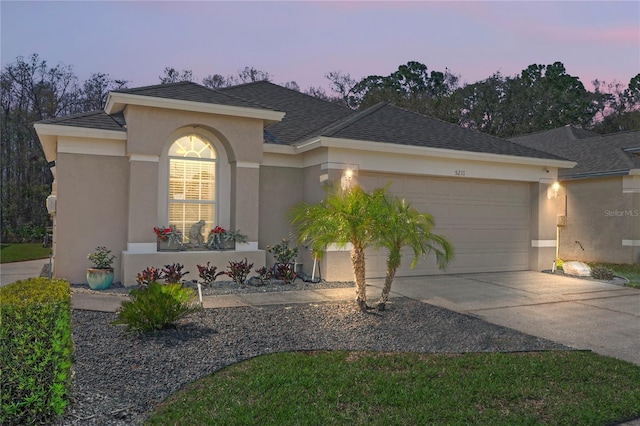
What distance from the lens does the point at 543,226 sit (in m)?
13.5

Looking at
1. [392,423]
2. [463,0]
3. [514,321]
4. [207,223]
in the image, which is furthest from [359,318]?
[463,0]

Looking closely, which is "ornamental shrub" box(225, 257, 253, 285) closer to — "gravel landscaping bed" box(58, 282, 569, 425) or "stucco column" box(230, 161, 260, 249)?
"stucco column" box(230, 161, 260, 249)

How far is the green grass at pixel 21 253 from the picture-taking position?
16.7 meters

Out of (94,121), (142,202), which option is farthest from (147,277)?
(94,121)

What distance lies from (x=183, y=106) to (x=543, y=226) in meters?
9.94

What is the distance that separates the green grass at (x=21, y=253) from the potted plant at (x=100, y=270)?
823 cm

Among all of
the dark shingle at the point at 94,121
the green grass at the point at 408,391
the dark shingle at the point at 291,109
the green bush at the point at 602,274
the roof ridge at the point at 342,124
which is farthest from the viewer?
the dark shingle at the point at 291,109

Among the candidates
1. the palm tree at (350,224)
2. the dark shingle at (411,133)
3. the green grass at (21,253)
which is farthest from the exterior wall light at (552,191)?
the green grass at (21,253)

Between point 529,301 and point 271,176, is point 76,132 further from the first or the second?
point 529,301

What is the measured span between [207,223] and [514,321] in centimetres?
684

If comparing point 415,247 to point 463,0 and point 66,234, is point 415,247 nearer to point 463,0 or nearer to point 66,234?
point 66,234

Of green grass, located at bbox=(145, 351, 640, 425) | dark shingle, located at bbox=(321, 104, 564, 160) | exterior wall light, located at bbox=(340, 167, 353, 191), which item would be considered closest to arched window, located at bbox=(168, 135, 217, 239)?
dark shingle, located at bbox=(321, 104, 564, 160)

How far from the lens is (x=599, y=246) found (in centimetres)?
1650

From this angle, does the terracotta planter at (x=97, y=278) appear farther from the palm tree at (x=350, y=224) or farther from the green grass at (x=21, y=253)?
the green grass at (x=21, y=253)
